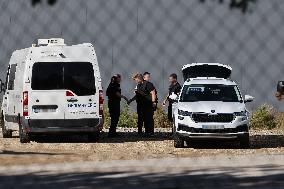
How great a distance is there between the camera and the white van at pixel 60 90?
20.3 m

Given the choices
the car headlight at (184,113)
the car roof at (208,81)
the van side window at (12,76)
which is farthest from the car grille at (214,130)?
the van side window at (12,76)

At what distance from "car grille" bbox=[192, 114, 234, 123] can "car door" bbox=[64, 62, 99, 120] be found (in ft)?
9.28

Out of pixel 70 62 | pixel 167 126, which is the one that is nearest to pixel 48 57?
pixel 70 62

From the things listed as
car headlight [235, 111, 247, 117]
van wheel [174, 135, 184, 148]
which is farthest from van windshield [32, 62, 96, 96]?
car headlight [235, 111, 247, 117]

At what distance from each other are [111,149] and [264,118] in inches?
480

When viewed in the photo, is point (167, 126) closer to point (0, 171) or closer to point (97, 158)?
point (97, 158)

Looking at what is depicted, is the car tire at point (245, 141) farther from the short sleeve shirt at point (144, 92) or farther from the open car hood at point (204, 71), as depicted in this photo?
the open car hood at point (204, 71)

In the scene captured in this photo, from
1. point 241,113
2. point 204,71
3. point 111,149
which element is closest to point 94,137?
point 111,149

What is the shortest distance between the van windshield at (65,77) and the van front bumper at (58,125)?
0.71 m

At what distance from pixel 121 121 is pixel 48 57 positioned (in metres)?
11.1

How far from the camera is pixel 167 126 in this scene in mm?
30406

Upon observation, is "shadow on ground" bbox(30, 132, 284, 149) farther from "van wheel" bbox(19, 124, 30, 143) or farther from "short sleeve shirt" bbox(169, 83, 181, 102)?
"short sleeve shirt" bbox(169, 83, 181, 102)

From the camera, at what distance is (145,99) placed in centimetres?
2319

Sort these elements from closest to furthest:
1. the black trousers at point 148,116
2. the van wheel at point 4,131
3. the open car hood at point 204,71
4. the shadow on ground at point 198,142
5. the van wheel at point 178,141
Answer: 1. the van wheel at point 178,141
2. the shadow on ground at point 198,142
3. the black trousers at point 148,116
4. the van wheel at point 4,131
5. the open car hood at point 204,71
